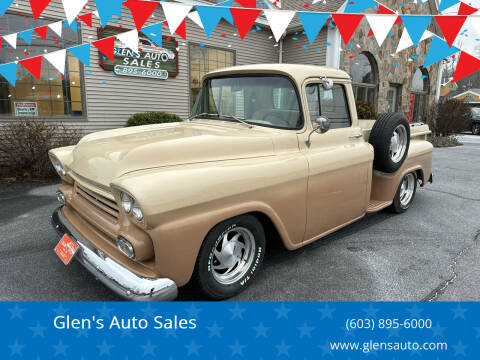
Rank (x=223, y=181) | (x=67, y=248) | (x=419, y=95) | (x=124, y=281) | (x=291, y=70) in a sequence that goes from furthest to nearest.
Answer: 1. (x=419, y=95)
2. (x=291, y=70)
3. (x=67, y=248)
4. (x=223, y=181)
5. (x=124, y=281)

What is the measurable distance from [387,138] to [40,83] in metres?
7.67

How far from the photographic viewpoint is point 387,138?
385 centimetres

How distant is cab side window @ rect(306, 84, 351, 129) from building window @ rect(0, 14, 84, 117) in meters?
6.91

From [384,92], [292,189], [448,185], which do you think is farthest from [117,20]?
[384,92]

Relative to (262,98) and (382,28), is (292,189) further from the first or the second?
(382,28)

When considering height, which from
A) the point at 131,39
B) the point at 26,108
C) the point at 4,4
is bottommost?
A: the point at 26,108

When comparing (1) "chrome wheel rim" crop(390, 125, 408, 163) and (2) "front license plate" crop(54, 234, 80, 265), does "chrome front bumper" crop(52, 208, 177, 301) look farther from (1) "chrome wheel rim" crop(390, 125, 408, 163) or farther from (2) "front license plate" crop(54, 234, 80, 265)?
(1) "chrome wheel rim" crop(390, 125, 408, 163)

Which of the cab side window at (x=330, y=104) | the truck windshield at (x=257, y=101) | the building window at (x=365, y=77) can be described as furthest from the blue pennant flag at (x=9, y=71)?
the building window at (x=365, y=77)

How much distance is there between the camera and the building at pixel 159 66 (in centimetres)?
764

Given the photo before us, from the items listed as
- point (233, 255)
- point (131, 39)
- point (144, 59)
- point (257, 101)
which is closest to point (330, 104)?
point (257, 101)

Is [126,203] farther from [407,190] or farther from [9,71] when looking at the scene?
[9,71]

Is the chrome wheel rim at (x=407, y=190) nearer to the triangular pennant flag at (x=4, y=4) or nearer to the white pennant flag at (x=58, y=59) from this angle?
the white pennant flag at (x=58, y=59)

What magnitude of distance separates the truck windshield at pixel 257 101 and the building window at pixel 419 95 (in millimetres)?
15147

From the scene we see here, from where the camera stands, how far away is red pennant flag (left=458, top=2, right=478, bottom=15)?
504cm
